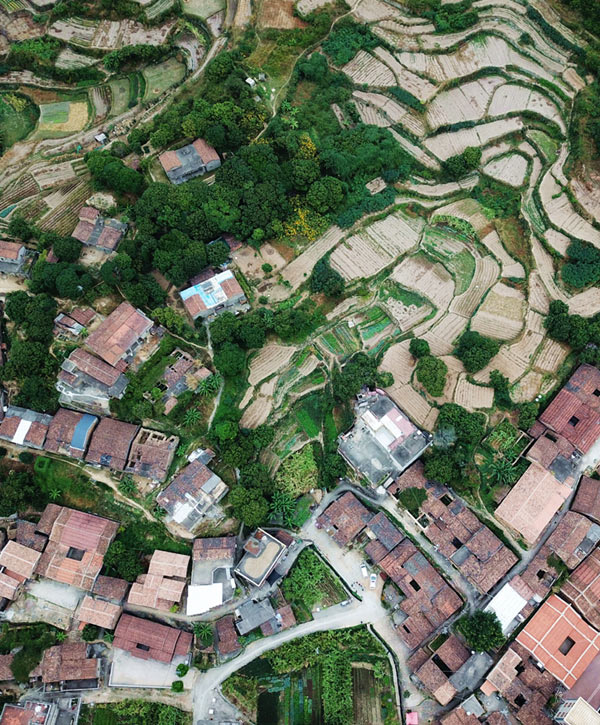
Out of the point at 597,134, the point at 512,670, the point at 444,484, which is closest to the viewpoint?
the point at 512,670

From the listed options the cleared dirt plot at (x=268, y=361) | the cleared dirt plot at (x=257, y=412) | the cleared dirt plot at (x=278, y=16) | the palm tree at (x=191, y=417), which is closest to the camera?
the palm tree at (x=191, y=417)

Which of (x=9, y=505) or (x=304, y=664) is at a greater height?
(x=304, y=664)

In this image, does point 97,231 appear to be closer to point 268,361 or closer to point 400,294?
point 268,361

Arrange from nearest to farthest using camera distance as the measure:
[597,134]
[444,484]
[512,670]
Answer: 1. [512,670]
2. [444,484]
3. [597,134]

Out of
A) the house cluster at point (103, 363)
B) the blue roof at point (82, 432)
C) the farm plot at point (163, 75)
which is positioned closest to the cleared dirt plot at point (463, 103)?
the farm plot at point (163, 75)

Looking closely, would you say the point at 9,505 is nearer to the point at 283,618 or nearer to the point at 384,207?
the point at 283,618

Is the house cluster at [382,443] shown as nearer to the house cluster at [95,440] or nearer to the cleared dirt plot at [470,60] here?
the house cluster at [95,440]

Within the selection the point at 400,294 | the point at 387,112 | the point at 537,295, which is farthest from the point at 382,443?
the point at 387,112

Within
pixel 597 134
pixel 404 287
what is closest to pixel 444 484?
pixel 404 287
